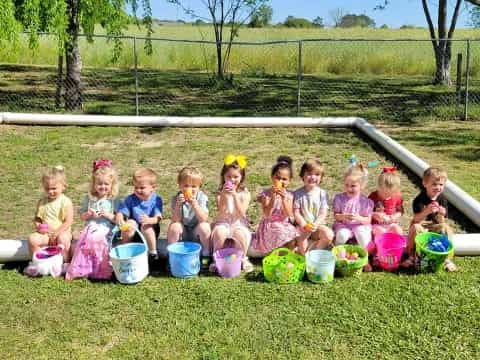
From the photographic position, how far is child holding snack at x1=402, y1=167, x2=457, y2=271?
13.4 ft

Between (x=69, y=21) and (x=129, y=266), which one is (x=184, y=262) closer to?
(x=129, y=266)

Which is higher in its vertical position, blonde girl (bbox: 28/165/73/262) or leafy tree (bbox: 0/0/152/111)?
leafy tree (bbox: 0/0/152/111)

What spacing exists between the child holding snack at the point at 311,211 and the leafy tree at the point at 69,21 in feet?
22.2

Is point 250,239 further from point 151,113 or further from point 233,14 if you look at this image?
point 233,14

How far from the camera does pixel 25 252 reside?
413cm

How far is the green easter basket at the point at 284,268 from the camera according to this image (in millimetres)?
3824

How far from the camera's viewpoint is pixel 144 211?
418 centimetres

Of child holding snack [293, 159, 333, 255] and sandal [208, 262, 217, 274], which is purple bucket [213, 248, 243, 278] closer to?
sandal [208, 262, 217, 274]

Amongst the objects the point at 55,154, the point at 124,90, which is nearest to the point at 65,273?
the point at 55,154

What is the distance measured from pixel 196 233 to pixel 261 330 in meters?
1.13

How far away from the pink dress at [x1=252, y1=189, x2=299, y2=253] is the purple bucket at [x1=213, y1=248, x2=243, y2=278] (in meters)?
0.29

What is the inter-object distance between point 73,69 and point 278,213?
7.86 meters

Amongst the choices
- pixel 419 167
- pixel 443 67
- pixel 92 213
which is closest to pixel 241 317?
pixel 92 213

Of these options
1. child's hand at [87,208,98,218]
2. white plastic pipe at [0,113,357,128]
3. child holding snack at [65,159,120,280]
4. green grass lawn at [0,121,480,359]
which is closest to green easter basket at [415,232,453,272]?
green grass lawn at [0,121,480,359]
